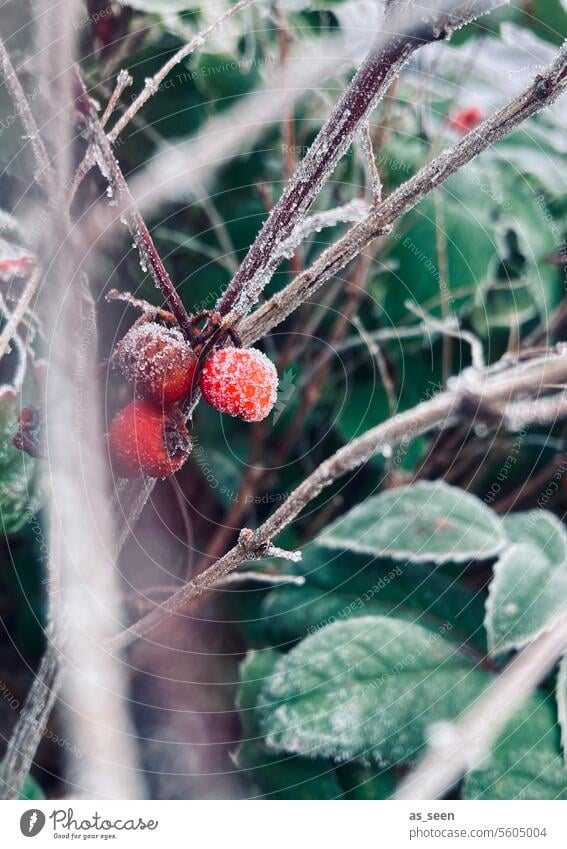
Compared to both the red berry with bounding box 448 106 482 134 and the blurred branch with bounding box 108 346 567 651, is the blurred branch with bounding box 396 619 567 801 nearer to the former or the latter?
the blurred branch with bounding box 108 346 567 651

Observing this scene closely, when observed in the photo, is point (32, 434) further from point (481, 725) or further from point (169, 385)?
point (481, 725)

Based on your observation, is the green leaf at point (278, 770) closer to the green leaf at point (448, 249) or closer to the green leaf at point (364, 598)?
the green leaf at point (364, 598)

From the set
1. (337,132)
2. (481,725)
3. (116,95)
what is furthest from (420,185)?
(481,725)

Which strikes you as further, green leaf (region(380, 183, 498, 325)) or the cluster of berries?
green leaf (region(380, 183, 498, 325))

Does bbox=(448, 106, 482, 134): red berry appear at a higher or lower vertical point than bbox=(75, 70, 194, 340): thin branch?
higher

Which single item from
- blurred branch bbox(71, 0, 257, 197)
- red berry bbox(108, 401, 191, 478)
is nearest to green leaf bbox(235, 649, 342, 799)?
red berry bbox(108, 401, 191, 478)
